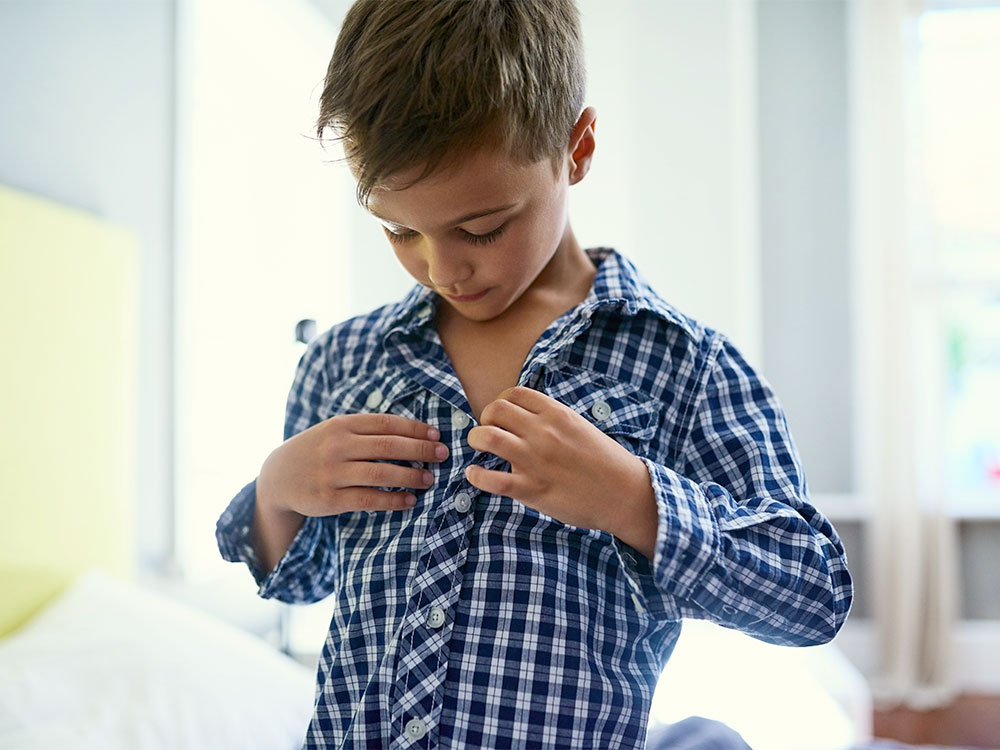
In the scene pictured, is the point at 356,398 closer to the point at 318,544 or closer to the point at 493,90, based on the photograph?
the point at 318,544

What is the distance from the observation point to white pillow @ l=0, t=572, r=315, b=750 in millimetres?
937

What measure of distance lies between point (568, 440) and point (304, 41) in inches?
33.4

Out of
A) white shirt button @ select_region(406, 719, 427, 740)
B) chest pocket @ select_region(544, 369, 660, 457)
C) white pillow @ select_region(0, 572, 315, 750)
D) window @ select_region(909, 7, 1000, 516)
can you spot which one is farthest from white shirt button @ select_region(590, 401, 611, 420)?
window @ select_region(909, 7, 1000, 516)

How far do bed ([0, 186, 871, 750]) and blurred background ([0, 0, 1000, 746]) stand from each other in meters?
0.03

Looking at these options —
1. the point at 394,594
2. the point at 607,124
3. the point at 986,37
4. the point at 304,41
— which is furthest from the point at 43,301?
the point at 986,37

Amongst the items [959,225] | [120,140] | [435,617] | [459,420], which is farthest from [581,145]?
[959,225]

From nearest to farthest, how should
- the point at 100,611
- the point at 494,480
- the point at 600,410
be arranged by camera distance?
the point at 494,480 < the point at 600,410 < the point at 100,611

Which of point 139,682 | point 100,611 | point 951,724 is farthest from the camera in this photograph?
point 951,724

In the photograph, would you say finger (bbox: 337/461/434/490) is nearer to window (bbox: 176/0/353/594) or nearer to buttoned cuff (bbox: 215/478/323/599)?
buttoned cuff (bbox: 215/478/323/599)

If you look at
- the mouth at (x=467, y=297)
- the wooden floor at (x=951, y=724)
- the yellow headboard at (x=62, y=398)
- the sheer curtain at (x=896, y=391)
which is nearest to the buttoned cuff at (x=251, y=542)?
the mouth at (x=467, y=297)

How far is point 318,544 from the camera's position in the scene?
0.75 meters

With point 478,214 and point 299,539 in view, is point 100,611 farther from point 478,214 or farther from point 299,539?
point 478,214

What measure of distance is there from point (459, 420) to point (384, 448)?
6 cm

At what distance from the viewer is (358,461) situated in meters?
0.62
